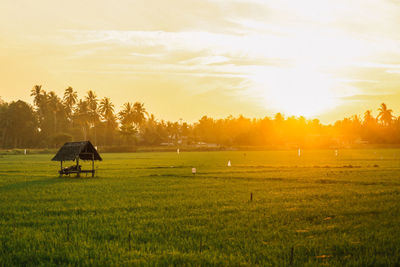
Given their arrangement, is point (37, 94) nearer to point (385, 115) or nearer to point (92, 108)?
point (92, 108)

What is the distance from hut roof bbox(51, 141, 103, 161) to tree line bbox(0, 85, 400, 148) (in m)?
62.6

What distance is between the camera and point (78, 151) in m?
29.3

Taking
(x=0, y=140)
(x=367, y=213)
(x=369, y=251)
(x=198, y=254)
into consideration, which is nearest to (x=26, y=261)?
(x=198, y=254)

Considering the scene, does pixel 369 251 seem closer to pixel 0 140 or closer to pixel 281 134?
pixel 0 140

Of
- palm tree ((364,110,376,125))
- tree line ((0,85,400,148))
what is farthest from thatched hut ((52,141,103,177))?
palm tree ((364,110,376,125))

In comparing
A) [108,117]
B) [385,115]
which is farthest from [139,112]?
[385,115]

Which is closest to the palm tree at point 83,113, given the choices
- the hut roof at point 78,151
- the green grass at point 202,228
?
the hut roof at point 78,151

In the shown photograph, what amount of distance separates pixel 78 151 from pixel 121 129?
262ft

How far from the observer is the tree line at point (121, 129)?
337 ft

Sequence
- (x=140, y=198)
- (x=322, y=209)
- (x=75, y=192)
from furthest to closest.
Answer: (x=75, y=192) → (x=140, y=198) → (x=322, y=209)

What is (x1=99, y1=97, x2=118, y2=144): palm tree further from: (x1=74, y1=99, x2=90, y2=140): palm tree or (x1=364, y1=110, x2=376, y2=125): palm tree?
(x1=364, y1=110, x2=376, y2=125): palm tree

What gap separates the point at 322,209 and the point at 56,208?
10.4 meters

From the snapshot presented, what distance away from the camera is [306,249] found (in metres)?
8.83

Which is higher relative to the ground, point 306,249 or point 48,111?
point 48,111
